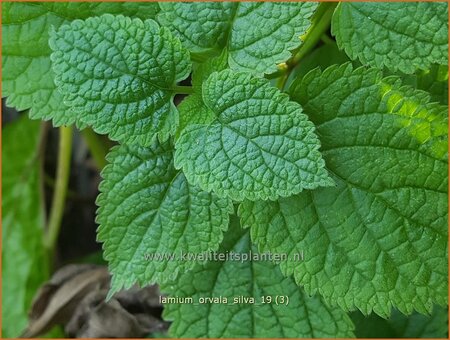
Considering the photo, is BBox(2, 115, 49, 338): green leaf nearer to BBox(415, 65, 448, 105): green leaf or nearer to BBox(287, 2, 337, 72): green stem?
BBox(287, 2, 337, 72): green stem

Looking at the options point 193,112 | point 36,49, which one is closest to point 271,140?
point 193,112

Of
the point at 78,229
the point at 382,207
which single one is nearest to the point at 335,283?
the point at 382,207

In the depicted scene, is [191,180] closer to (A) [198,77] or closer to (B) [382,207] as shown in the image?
(A) [198,77]

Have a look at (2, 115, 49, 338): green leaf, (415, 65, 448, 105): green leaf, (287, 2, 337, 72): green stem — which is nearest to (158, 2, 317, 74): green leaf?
(287, 2, 337, 72): green stem

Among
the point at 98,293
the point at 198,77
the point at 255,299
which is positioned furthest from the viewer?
the point at 98,293

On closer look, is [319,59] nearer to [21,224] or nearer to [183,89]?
[183,89]
